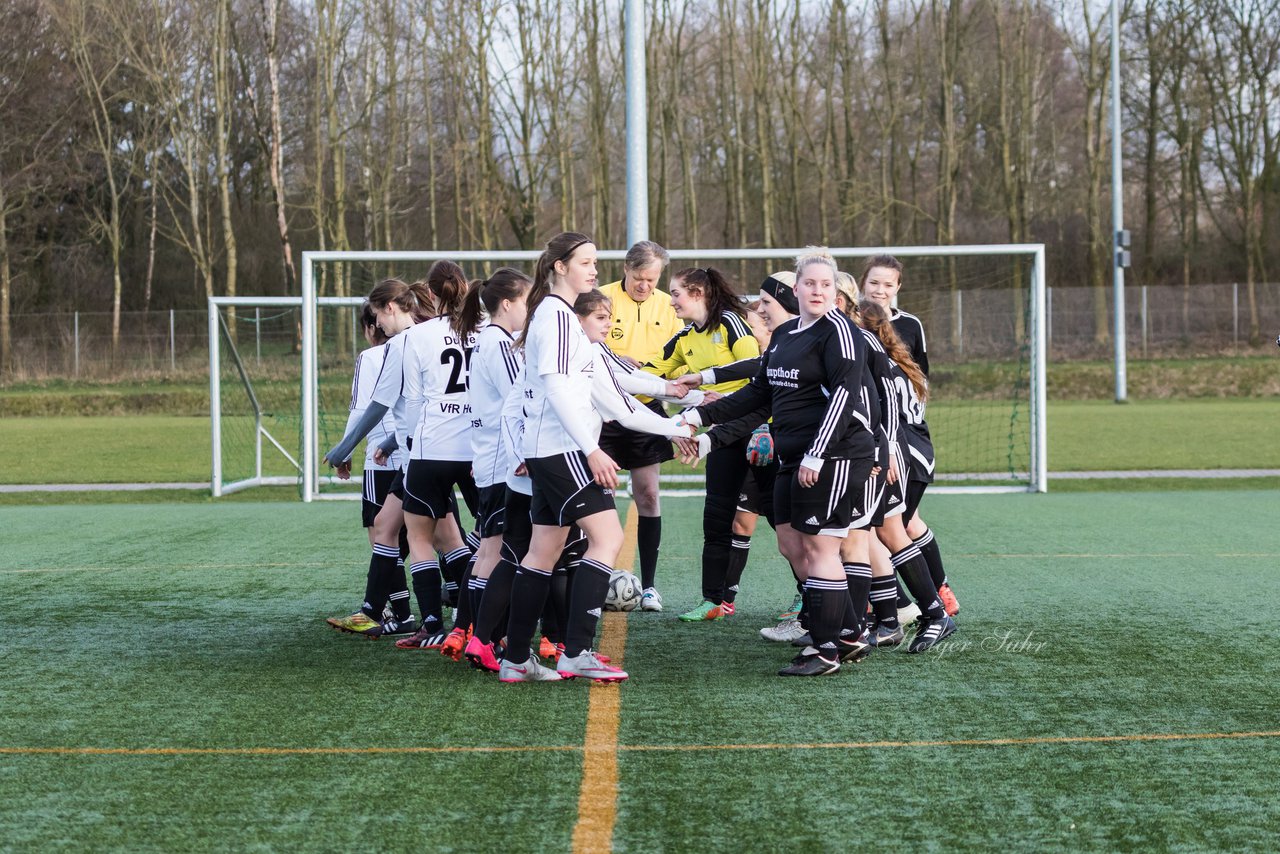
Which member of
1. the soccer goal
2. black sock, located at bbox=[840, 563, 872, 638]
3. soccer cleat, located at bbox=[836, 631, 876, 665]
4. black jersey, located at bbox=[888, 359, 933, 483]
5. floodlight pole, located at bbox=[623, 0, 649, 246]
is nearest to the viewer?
soccer cleat, located at bbox=[836, 631, 876, 665]

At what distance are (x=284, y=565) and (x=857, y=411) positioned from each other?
482cm

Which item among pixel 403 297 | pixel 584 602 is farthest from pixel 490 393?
pixel 403 297

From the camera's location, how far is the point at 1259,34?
37.7m

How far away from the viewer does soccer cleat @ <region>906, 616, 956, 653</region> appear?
232 inches

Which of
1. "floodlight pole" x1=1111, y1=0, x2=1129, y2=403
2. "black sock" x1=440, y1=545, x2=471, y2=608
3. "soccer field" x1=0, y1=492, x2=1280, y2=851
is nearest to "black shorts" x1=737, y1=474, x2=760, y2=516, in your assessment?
"soccer field" x1=0, y1=492, x2=1280, y2=851

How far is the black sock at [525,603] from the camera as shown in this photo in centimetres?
526

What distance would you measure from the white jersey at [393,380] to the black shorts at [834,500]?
186cm

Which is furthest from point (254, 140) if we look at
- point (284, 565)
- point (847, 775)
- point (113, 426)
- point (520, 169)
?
point (847, 775)

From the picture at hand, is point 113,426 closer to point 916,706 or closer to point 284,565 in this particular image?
point 284,565

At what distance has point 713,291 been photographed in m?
6.75

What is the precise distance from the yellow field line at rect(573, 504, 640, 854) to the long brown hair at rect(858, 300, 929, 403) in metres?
1.79

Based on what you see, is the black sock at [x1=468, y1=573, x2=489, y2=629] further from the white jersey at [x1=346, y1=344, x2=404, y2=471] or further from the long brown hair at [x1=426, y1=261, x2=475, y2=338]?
the long brown hair at [x1=426, y1=261, x2=475, y2=338]

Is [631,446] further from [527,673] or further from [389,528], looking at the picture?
[527,673]

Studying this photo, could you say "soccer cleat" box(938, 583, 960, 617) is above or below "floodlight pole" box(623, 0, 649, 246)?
below
